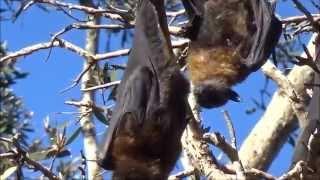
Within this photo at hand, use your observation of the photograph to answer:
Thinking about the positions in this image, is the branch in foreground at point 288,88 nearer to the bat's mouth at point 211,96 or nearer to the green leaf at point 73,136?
the bat's mouth at point 211,96

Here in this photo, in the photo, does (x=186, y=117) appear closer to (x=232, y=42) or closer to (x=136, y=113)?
(x=136, y=113)

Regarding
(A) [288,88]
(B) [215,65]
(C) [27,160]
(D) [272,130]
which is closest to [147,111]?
(B) [215,65]

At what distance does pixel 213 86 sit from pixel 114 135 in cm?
62

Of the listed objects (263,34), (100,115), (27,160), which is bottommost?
(100,115)

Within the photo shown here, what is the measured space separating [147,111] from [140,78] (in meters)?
0.20

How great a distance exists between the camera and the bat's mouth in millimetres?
4742

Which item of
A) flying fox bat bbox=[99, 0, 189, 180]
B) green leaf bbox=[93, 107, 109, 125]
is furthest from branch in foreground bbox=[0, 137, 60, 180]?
green leaf bbox=[93, 107, 109, 125]

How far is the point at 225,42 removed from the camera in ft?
17.3

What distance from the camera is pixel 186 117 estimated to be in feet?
14.7

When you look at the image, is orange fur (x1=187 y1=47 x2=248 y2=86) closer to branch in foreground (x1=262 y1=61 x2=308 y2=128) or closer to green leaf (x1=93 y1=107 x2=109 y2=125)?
branch in foreground (x1=262 y1=61 x2=308 y2=128)

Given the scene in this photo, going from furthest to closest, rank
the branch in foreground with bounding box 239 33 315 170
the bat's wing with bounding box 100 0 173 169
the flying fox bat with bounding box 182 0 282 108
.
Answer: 1. the branch in foreground with bounding box 239 33 315 170
2. the flying fox bat with bounding box 182 0 282 108
3. the bat's wing with bounding box 100 0 173 169

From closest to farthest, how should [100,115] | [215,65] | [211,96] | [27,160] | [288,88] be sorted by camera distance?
[27,160], [211,96], [215,65], [288,88], [100,115]

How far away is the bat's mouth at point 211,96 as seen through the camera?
4.74 metres

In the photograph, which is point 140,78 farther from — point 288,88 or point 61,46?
point 288,88
